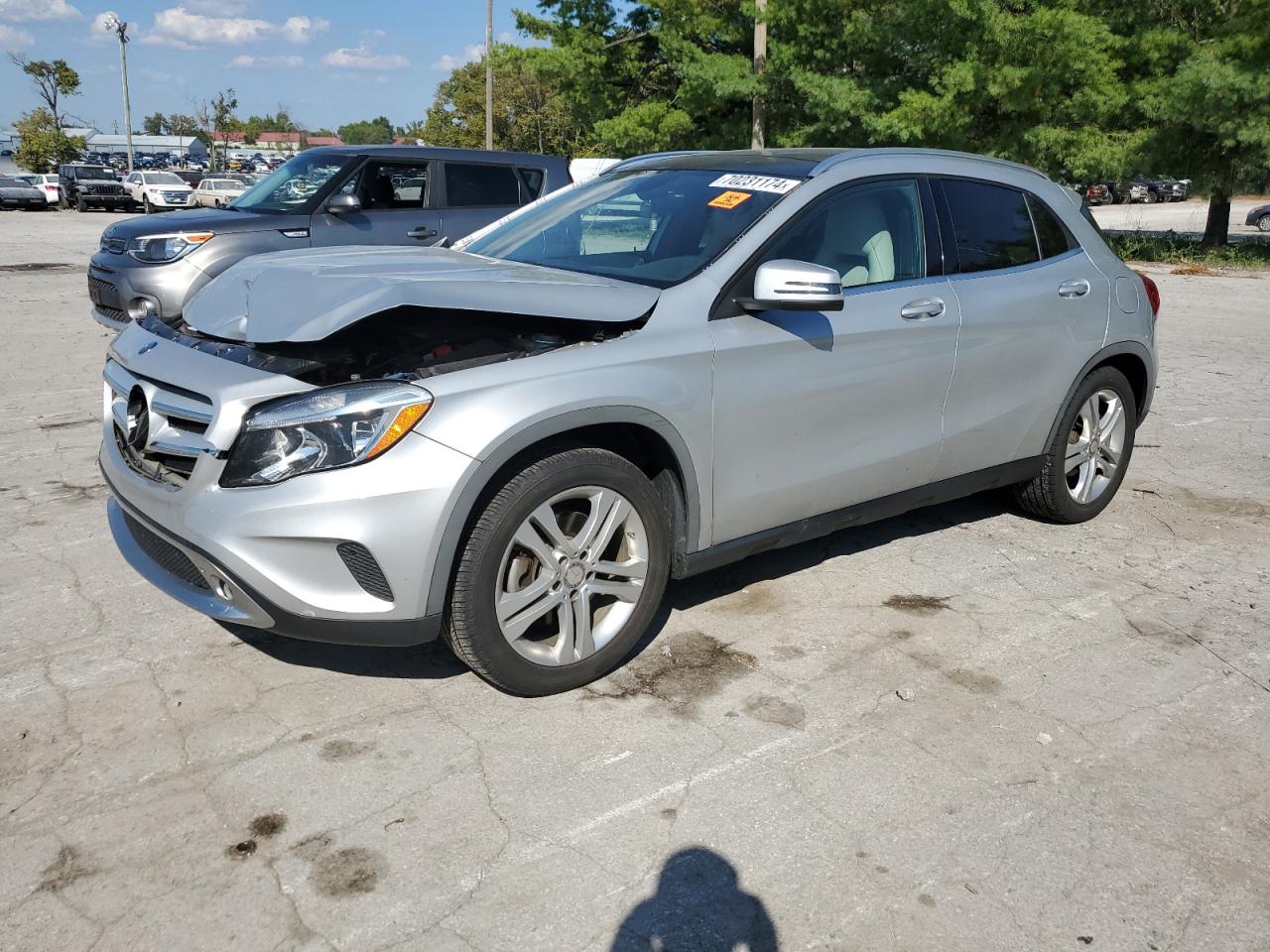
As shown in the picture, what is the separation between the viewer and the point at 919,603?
14.4 feet

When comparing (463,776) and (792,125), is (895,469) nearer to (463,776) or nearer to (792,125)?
(463,776)

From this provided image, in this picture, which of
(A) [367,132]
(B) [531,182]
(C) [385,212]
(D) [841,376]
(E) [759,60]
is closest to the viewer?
(D) [841,376]

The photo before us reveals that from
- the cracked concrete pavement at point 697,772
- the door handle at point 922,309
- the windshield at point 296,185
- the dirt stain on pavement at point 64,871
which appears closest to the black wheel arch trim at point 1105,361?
the cracked concrete pavement at point 697,772

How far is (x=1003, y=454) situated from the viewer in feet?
15.7

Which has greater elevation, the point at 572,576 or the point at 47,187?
the point at 47,187

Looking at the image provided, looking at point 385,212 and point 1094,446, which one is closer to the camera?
point 1094,446

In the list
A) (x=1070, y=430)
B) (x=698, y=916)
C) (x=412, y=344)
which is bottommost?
(x=698, y=916)

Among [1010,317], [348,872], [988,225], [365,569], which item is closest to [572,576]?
[365,569]

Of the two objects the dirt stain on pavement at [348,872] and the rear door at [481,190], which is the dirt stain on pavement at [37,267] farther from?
the dirt stain on pavement at [348,872]

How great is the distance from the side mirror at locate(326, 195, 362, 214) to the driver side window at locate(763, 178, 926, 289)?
589 centimetres

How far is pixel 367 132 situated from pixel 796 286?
159846 millimetres

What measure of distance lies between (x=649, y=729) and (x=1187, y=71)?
76.6ft

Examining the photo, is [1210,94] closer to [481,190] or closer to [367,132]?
[481,190]

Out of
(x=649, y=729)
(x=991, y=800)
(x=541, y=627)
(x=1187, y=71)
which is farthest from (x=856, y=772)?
(x=1187, y=71)
